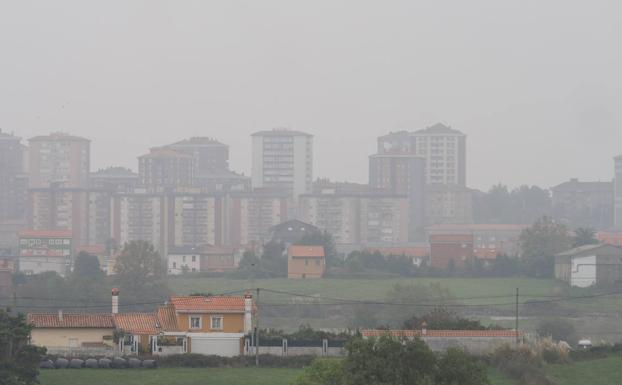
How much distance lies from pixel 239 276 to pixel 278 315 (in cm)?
2941

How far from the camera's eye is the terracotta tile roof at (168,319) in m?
63.8

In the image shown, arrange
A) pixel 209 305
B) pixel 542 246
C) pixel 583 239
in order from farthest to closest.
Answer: pixel 583 239 < pixel 542 246 < pixel 209 305

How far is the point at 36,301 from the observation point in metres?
102

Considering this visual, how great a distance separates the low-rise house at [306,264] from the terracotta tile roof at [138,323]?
6414 cm

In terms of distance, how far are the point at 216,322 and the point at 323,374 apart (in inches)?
816

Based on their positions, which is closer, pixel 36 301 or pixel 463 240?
pixel 36 301

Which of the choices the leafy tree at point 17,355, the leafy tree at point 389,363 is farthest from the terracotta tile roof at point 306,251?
the leafy tree at point 389,363

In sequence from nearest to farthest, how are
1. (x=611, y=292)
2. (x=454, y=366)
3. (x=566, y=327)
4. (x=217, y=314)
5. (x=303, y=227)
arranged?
(x=454, y=366) < (x=217, y=314) < (x=566, y=327) < (x=611, y=292) < (x=303, y=227)

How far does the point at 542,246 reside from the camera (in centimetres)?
13125

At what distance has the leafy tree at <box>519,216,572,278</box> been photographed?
126 metres

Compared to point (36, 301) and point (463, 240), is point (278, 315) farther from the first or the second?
point (463, 240)

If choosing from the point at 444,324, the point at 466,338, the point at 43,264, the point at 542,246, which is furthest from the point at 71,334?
the point at 43,264

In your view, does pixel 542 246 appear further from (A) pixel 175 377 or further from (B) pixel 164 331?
(A) pixel 175 377

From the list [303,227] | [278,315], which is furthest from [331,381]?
[303,227]
